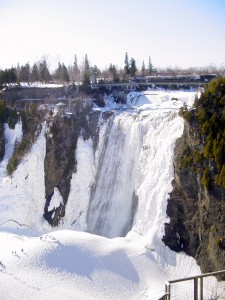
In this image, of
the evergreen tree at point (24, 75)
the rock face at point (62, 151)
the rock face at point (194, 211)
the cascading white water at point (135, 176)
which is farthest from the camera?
the evergreen tree at point (24, 75)

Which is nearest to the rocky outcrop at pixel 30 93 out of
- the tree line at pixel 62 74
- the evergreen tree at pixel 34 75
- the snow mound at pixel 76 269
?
the tree line at pixel 62 74

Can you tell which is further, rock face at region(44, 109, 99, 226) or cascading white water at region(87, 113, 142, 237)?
rock face at region(44, 109, 99, 226)

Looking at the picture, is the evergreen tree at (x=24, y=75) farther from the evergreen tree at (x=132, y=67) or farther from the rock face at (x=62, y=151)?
the rock face at (x=62, y=151)

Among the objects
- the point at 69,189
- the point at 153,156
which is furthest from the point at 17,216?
the point at 153,156

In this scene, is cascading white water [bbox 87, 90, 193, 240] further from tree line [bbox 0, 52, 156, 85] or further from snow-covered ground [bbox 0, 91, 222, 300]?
tree line [bbox 0, 52, 156, 85]

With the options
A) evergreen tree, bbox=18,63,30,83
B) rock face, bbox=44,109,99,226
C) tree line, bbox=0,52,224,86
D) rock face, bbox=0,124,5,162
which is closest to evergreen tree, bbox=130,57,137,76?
tree line, bbox=0,52,224,86

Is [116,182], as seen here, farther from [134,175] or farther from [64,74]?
[64,74]

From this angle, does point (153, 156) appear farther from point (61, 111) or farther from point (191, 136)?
point (61, 111)
